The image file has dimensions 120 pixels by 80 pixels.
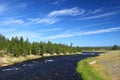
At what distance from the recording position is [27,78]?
207 ft

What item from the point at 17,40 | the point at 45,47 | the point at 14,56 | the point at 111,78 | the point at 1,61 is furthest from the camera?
the point at 45,47

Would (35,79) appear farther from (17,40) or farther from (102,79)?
(17,40)

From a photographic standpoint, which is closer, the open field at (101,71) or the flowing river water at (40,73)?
the open field at (101,71)

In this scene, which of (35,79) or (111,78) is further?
(35,79)

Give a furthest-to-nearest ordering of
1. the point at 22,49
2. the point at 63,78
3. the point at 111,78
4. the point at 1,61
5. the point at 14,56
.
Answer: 1. the point at 22,49
2. the point at 14,56
3. the point at 1,61
4. the point at 63,78
5. the point at 111,78

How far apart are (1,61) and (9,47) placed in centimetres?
2914

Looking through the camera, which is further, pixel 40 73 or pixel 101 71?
pixel 40 73

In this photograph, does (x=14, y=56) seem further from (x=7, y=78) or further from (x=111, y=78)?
(x=111, y=78)

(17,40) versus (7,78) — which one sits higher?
(17,40)

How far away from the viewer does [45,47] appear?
194m

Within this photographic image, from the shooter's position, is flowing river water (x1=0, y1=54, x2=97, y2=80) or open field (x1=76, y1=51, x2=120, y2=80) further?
flowing river water (x1=0, y1=54, x2=97, y2=80)

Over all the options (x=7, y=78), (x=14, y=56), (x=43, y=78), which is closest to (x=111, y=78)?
(x=43, y=78)

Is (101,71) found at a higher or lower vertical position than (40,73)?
higher

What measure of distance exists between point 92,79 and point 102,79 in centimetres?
324
